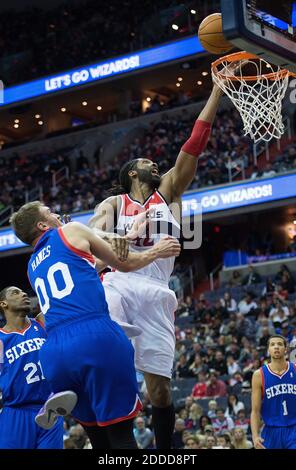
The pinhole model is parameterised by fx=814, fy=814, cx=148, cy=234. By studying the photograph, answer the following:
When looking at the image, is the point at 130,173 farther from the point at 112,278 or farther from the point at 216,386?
the point at 216,386

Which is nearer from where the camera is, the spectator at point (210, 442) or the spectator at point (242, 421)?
the spectator at point (210, 442)

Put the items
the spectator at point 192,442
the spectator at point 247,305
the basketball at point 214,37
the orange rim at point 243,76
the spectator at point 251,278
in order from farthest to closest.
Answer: the spectator at point 251,278
the spectator at point 247,305
the spectator at point 192,442
the orange rim at point 243,76
the basketball at point 214,37

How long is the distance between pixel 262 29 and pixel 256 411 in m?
4.04

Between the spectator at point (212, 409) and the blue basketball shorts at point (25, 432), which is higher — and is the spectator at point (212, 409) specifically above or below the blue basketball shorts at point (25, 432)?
below

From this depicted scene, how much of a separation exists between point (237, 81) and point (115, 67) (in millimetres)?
21314

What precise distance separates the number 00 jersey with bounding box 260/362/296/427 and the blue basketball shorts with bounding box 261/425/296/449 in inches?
2.0

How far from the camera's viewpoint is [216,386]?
1531cm

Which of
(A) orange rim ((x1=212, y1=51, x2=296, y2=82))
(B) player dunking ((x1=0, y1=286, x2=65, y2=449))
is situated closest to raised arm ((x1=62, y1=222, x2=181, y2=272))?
(B) player dunking ((x1=0, y1=286, x2=65, y2=449))

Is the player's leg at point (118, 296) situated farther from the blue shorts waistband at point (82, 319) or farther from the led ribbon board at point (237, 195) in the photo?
the led ribbon board at point (237, 195)

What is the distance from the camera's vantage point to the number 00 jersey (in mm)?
8641

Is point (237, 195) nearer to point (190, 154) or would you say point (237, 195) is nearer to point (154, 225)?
point (190, 154)

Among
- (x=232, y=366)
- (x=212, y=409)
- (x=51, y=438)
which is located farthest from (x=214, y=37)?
(x=232, y=366)

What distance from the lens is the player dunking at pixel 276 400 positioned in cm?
857

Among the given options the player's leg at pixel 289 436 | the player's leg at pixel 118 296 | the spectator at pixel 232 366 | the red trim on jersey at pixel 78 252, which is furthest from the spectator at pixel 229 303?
the red trim on jersey at pixel 78 252
